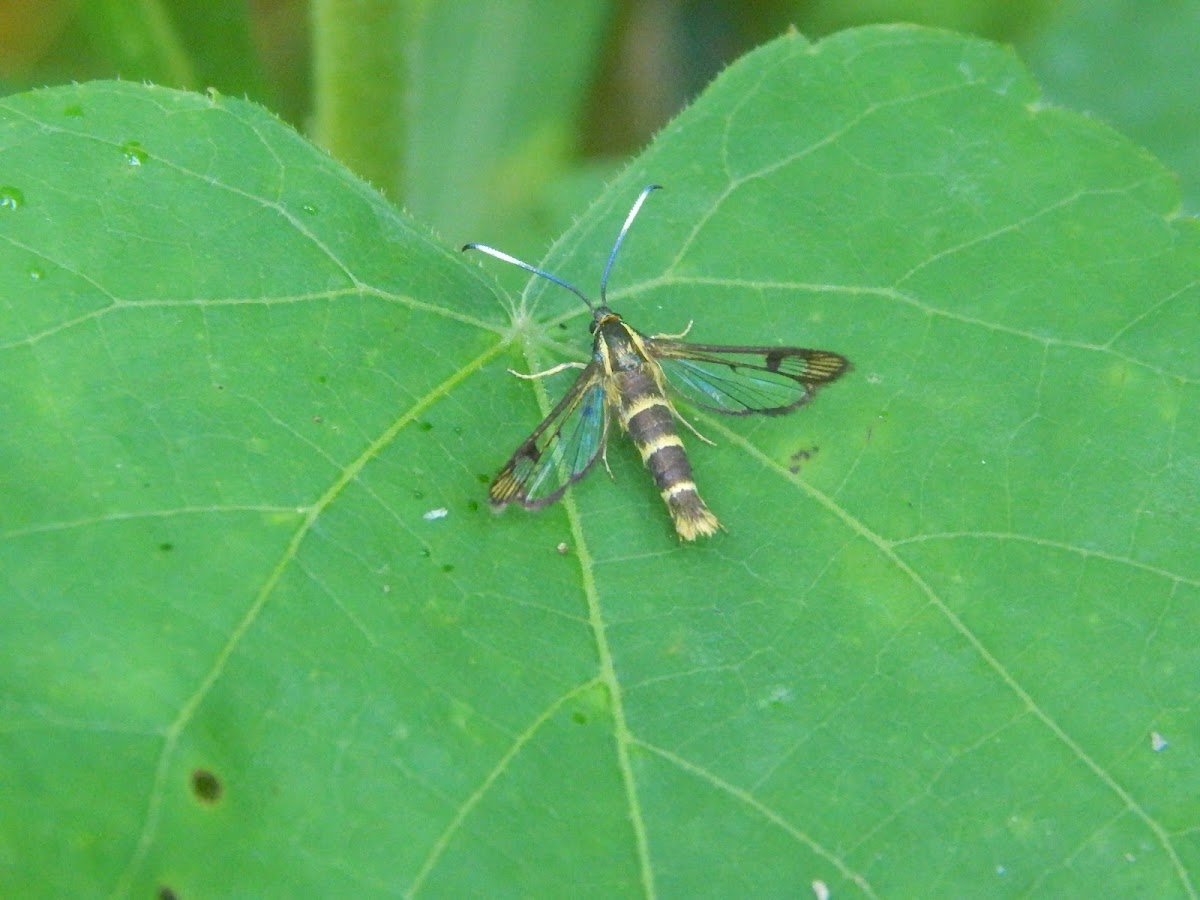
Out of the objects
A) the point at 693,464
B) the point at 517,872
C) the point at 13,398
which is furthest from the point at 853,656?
the point at 13,398

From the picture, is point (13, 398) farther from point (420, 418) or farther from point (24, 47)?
point (24, 47)

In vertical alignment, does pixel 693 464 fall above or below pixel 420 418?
→ below

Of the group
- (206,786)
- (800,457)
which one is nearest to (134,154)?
(206,786)

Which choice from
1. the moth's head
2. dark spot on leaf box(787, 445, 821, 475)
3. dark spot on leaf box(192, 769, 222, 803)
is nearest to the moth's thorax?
the moth's head

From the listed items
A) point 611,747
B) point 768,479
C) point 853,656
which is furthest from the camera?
point 768,479

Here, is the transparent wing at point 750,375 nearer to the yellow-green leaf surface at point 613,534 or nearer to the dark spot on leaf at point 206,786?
the yellow-green leaf surface at point 613,534

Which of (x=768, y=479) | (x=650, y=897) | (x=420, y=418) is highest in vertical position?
(x=420, y=418)

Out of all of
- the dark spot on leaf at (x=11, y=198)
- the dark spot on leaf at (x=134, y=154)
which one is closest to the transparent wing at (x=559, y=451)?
the dark spot on leaf at (x=134, y=154)
